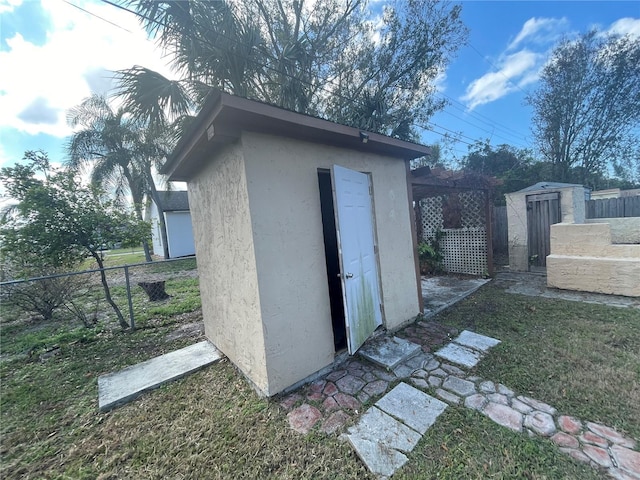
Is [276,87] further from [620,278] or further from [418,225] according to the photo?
[620,278]

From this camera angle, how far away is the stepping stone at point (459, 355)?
8.80ft

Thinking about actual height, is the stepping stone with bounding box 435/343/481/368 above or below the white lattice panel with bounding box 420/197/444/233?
below

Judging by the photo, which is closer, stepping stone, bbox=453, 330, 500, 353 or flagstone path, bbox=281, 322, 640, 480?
flagstone path, bbox=281, 322, 640, 480

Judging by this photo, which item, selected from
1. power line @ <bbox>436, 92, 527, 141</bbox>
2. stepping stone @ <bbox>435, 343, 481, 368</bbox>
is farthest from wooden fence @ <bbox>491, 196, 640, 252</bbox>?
stepping stone @ <bbox>435, 343, 481, 368</bbox>

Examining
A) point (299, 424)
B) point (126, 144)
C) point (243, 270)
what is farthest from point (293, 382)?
point (126, 144)

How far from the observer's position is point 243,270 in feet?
7.94

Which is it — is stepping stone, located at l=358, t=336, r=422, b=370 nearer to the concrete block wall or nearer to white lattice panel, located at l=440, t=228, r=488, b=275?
the concrete block wall

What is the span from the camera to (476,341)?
3092 mm

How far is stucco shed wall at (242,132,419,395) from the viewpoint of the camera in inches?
88.0

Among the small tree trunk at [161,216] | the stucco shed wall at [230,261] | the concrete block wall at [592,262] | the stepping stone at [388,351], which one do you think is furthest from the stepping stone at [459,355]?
the small tree trunk at [161,216]

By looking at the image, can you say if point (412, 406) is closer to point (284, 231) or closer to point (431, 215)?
point (284, 231)

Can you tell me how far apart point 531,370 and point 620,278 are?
11.9ft

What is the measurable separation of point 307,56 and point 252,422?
6.87 m

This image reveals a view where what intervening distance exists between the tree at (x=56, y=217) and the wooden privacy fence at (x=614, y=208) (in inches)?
503
